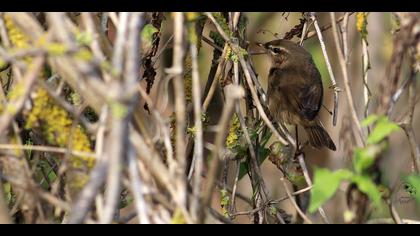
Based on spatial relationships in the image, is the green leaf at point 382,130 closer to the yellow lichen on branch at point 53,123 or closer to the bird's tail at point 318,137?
the yellow lichen on branch at point 53,123

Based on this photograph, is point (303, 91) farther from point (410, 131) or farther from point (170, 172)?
point (170, 172)

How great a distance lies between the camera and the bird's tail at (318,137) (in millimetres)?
4298

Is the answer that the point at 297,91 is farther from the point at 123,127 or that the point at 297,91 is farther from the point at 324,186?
the point at 123,127

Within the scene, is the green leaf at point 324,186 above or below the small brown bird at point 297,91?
below

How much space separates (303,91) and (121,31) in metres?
2.53

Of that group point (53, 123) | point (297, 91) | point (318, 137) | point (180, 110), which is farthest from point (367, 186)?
point (297, 91)

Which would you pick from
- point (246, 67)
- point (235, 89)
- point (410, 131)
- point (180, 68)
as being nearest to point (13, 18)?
point (180, 68)

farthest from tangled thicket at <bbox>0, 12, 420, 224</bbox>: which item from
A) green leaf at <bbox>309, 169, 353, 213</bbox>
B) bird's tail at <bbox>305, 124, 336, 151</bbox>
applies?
bird's tail at <bbox>305, 124, 336, 151</bbox>

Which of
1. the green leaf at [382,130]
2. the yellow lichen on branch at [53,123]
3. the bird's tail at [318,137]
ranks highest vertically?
the yellow lichen on branch at [53,123]

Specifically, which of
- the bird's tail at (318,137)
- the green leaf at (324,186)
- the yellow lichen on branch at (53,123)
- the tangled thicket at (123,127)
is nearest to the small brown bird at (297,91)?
the bird's tail at (318,137)

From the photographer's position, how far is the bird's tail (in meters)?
4.30

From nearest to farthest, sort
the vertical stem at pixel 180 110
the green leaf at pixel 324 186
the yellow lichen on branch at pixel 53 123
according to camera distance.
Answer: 1. the green leaf at pixel 324 186
2. the vertical stem at pixel 180 110
3. the yellow lichen on branch at pixel 53 123

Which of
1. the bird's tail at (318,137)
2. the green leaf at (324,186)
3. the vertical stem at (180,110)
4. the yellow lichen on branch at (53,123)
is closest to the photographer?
the green leaf at (324,186)

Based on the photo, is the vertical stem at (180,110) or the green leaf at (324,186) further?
the vertical stem at (180,110)
